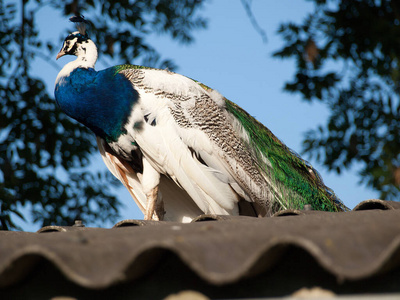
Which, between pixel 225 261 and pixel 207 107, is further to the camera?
pixel 207 107

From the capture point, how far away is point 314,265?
1.46 metres

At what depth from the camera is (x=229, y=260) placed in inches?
55.5

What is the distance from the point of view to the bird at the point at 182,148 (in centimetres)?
389

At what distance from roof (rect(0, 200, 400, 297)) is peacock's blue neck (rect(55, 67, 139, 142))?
2.42m

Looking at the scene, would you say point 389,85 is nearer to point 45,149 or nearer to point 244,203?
point 244,203

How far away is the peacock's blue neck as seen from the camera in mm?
3973

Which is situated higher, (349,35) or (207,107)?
(349,35)

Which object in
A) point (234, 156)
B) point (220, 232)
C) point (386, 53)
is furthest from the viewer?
point (386, 53)

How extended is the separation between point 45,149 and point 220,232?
201 inches

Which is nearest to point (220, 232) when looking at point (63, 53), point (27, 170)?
point (63, 53)

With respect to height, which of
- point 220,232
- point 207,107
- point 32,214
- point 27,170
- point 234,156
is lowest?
point 32,214

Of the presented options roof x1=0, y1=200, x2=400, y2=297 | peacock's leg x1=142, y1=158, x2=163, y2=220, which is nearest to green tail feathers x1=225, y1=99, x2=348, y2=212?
peacock's leg x1=142, y1=158, x2=163, y2=220

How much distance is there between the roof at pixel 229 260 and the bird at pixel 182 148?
2.28m

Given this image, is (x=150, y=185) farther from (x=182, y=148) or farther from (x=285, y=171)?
(x=285, y=171)
